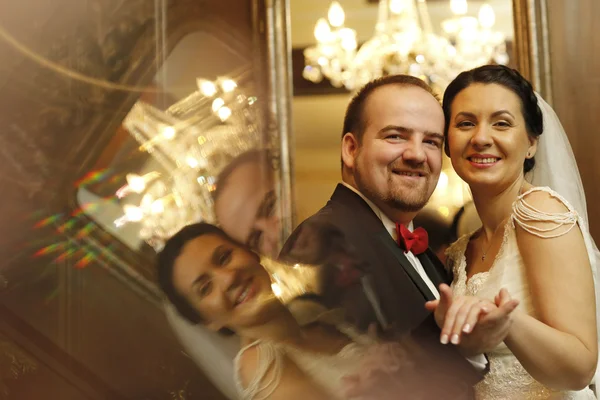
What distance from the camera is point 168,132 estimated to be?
5.06ft

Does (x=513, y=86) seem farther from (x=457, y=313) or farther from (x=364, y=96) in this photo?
(x=457, y=313)

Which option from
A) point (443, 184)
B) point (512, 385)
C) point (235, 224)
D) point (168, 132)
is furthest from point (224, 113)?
point (512, 385)

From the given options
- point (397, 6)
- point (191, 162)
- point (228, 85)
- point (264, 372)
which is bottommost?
point (264, 372)

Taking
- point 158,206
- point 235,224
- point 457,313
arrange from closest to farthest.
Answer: point 457,313
point 235,224
point 158,206

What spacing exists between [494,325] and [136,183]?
87cm

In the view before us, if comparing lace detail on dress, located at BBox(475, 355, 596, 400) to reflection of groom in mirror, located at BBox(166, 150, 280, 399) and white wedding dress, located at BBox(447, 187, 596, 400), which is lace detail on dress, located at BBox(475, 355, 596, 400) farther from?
reflection of groom in mirror, located at BBox(166, 150, 280, 399)

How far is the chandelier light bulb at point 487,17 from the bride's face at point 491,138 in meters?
Answer: 0.74

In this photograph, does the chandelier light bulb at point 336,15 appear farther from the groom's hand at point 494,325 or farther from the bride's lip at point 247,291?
the groom's hand at point 494,325

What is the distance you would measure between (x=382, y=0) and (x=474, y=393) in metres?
1.19

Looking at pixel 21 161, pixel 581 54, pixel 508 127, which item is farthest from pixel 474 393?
pixel 581 54

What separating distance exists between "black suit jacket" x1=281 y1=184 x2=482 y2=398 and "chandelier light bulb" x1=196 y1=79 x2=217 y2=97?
690 mm

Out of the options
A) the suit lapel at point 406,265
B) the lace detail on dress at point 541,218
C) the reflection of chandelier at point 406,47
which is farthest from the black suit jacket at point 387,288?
the reflection of chandelier at point 406,47

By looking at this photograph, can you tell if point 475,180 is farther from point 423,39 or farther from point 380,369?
point 423,39

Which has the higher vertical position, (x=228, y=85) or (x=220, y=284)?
(x=228, y=85)
